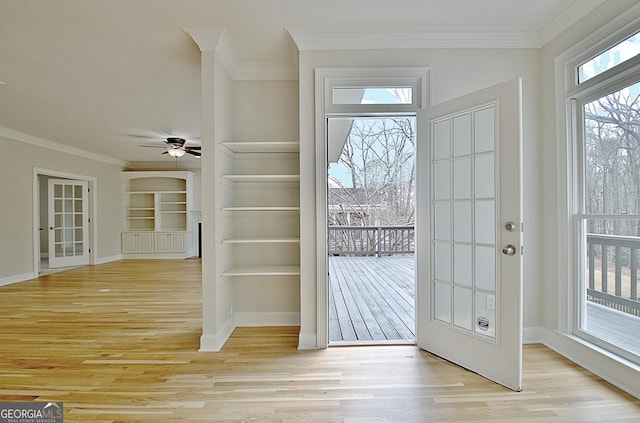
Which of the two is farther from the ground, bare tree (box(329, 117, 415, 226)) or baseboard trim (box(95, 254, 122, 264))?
bare tree (box(329, 117, 415, 226))

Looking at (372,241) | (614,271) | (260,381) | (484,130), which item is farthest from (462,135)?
(372,241)

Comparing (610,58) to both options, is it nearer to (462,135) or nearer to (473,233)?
(462,135)

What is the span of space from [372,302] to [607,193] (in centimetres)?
262

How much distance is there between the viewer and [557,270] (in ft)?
8.00

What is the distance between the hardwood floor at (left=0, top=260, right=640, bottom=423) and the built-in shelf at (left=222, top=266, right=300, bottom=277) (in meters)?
0.59

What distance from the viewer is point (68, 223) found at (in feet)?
21.7

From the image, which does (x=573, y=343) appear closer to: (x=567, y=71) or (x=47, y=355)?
(x=567, y=71)

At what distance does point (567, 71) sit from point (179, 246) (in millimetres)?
8187

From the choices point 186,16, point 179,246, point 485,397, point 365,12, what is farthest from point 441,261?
point 179,246

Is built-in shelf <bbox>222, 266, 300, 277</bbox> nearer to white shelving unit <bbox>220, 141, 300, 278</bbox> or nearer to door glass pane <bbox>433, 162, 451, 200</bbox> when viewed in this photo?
white shelving unit <bbox>220, 141, 300, 278</bbox>

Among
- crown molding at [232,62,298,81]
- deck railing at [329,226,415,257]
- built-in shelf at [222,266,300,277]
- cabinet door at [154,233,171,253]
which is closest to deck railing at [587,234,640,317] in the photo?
built-in shelf at [222,266,300,277]

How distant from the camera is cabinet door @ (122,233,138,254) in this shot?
7.84m

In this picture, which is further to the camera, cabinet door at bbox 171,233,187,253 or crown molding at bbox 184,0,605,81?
cabinet door at bbox 171,233,187,253

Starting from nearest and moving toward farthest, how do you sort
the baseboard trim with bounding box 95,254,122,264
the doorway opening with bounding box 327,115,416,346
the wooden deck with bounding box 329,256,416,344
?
the wooden deck with bounding box 329,256,416,344
the doorway opening with bounding box 327,115,416,346
the baseboard trim with bounding box 95,254,122,264
